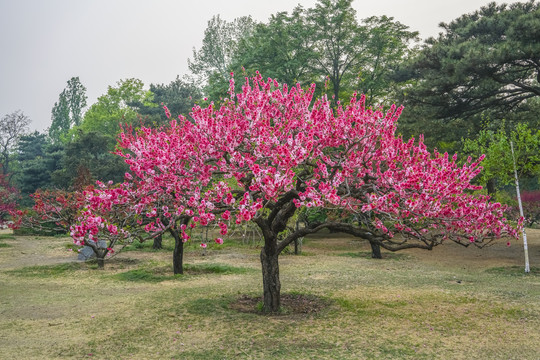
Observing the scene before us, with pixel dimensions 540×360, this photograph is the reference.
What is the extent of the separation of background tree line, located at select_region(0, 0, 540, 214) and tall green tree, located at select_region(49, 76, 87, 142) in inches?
193

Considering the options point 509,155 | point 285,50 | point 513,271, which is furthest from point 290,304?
point 285,50

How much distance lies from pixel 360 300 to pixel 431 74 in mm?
11943

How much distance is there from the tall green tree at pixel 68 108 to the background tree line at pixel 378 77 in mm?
4911

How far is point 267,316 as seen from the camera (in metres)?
8.10

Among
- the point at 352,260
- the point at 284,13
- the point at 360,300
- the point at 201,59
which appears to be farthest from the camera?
the point at 201,59

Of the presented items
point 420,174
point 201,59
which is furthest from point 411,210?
point 201,59

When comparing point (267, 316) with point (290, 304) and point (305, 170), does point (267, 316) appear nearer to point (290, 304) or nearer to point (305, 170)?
point (290, 304)

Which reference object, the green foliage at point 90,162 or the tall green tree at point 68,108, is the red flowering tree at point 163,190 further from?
the tall green tree at point 68,108

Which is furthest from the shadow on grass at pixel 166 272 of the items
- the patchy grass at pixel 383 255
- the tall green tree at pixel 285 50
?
the tall green tree at pixel 285 50

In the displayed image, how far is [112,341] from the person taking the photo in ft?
22.0

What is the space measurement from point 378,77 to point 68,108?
54.1 m

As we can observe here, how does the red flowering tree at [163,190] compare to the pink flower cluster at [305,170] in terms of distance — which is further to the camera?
the red flowering tree at [163,190]

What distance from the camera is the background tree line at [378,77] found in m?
16.2

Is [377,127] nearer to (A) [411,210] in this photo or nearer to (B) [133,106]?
(A) [411,210]
